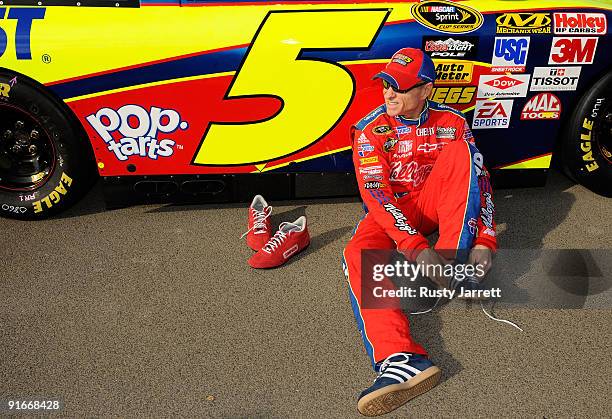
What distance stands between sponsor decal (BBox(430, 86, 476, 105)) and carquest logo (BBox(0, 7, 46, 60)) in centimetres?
203

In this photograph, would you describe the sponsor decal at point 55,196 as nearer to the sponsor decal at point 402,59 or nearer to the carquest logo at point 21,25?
the carquest logo at point 21,25

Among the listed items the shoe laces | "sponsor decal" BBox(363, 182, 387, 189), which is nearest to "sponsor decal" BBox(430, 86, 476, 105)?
"sponsor decal" BBox(363, 182, 387, 189)

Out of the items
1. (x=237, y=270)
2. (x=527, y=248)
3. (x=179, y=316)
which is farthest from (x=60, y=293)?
(x=527, y=248)

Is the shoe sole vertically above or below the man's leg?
below

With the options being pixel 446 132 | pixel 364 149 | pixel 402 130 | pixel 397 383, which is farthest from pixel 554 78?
pixel 397 383

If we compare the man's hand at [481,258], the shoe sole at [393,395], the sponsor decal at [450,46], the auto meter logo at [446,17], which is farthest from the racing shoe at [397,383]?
the auto meter logo at [446,17]

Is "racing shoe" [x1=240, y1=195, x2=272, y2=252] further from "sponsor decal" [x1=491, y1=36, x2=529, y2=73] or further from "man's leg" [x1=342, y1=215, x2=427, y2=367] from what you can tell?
"sponsor decal" [x1=491, y1=36, x2=529, y2=73]

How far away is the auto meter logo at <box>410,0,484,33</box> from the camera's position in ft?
8.86

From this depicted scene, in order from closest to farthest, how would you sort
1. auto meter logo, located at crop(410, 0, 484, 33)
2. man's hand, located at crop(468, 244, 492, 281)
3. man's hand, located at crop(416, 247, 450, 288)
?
man's hand, located at crop(416, 247, 450, 288), man's hand, located at crop(468, 244, 492, 281), auto meter logo, located at crop(410, 0, 484, 33)

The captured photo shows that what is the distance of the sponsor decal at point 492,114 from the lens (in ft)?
9.51

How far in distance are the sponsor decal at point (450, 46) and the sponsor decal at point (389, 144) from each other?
0.51 meters

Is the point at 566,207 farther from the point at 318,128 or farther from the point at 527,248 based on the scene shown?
the point at 318,128

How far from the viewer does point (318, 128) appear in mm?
2836

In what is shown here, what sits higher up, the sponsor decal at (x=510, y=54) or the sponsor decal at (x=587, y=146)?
the sponsor decal at (x=510, y=54)
